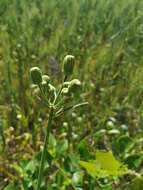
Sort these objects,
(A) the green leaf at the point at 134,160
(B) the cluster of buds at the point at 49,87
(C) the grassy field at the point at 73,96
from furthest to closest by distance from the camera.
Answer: (C) the grassy field at the point at 73,96, (A) the green leaf at the point at 134,160, (B) the cluster of buds at the point at 49,87

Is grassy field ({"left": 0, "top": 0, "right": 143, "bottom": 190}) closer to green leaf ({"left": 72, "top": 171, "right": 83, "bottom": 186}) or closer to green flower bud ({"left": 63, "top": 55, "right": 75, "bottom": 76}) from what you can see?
green leaf ({"left": 72, "top": 171, "right": 83, "bottom": 186})

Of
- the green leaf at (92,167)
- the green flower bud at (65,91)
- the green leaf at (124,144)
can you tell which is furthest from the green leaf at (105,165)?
the green leaf at (124,144)

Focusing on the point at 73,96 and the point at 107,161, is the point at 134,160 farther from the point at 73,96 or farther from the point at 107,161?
the point at 73,96

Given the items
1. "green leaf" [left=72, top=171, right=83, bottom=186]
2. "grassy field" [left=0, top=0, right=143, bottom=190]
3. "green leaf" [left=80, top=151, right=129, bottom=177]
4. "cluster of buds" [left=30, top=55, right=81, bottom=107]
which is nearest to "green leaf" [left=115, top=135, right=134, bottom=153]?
"grassy field" [left=0, top=0, right=143, bottom=190]

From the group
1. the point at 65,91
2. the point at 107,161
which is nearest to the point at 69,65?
the point at 65,91

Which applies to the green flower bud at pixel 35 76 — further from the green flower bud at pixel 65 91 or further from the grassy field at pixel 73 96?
the grassy field at pixel 73 96

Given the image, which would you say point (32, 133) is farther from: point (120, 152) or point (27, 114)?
point (120, 152)

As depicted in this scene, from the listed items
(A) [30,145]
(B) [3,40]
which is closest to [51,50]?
(B) [3,40]

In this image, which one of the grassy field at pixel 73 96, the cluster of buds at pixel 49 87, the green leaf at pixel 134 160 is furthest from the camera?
the grassy field at pixel 73 96
